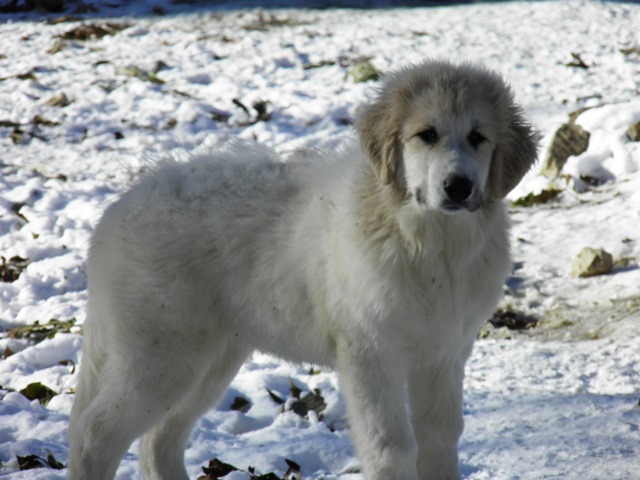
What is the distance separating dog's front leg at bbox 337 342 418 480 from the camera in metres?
3.63

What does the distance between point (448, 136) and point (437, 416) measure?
4.20ft

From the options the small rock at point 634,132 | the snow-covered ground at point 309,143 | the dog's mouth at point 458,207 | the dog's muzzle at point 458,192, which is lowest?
the snow-covered ground at point 309,143

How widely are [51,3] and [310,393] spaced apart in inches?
435

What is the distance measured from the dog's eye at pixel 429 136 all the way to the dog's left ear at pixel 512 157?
294 mm

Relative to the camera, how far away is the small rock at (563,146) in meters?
8.19

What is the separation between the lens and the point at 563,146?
8273 millimetres

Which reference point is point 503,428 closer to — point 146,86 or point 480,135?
point 480,135

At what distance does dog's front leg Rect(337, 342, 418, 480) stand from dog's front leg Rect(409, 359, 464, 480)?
11.5 inches

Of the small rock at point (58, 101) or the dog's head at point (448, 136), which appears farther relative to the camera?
the small rock at point (58, 101)

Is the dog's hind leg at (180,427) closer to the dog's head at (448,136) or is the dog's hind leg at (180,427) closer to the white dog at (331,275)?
→ the white dog at (331,275)

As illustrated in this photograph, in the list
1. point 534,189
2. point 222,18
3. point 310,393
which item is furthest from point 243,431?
point 222,18

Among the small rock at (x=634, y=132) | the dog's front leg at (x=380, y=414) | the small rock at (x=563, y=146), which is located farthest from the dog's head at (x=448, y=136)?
the small rock at (x=634, y=132)

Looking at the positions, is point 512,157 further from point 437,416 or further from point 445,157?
point 437,416

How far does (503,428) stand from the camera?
15.7ft
